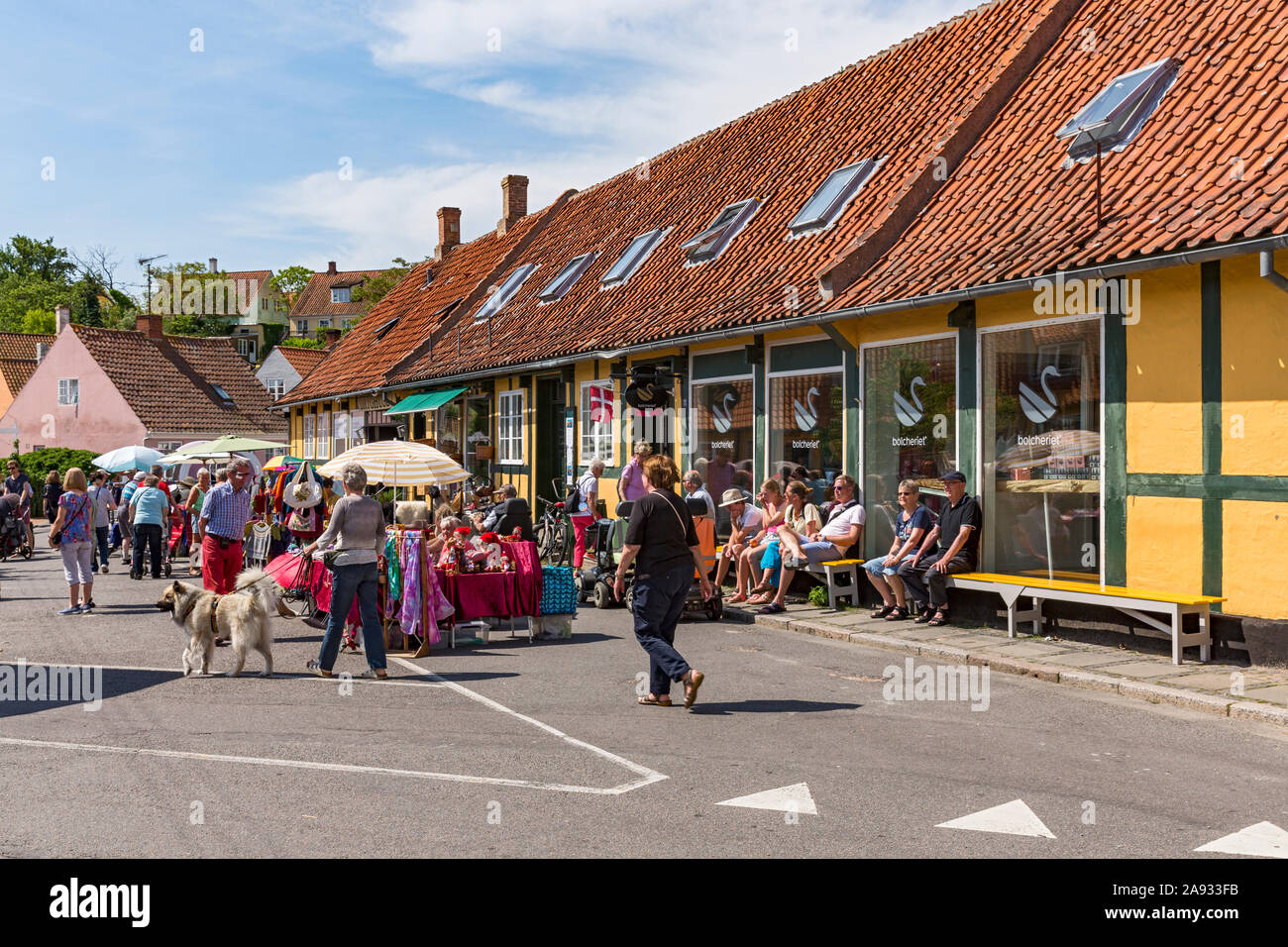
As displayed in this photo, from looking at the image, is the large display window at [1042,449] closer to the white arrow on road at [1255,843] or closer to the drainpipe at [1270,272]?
the drainpipe at [1270,272]

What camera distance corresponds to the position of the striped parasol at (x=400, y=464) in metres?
15.1

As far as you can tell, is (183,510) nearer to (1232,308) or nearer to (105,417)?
(1232,308)

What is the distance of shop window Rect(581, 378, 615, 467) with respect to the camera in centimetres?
2044

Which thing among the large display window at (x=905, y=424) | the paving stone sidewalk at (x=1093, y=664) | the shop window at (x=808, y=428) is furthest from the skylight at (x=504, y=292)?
the paving stone sidewalk at (x=1093, y=664)

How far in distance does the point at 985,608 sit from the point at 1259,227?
4.64 meters

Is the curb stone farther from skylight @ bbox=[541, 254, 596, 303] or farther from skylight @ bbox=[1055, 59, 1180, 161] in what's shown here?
skylight @ bbox=[541, 254, 596, 303]

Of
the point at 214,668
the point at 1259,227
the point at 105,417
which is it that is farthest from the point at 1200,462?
the point at 105,417

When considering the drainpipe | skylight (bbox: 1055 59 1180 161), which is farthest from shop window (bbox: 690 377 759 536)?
the drainpipe

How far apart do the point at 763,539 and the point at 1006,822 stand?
9462mm

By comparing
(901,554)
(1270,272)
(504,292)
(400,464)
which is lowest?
(901,554)

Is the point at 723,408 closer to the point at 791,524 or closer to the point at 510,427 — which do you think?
the point at 791,524

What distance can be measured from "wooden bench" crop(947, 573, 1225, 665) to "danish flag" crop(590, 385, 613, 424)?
29.8 feet

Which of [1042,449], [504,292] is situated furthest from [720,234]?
[504,292]

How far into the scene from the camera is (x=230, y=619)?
403 inches
